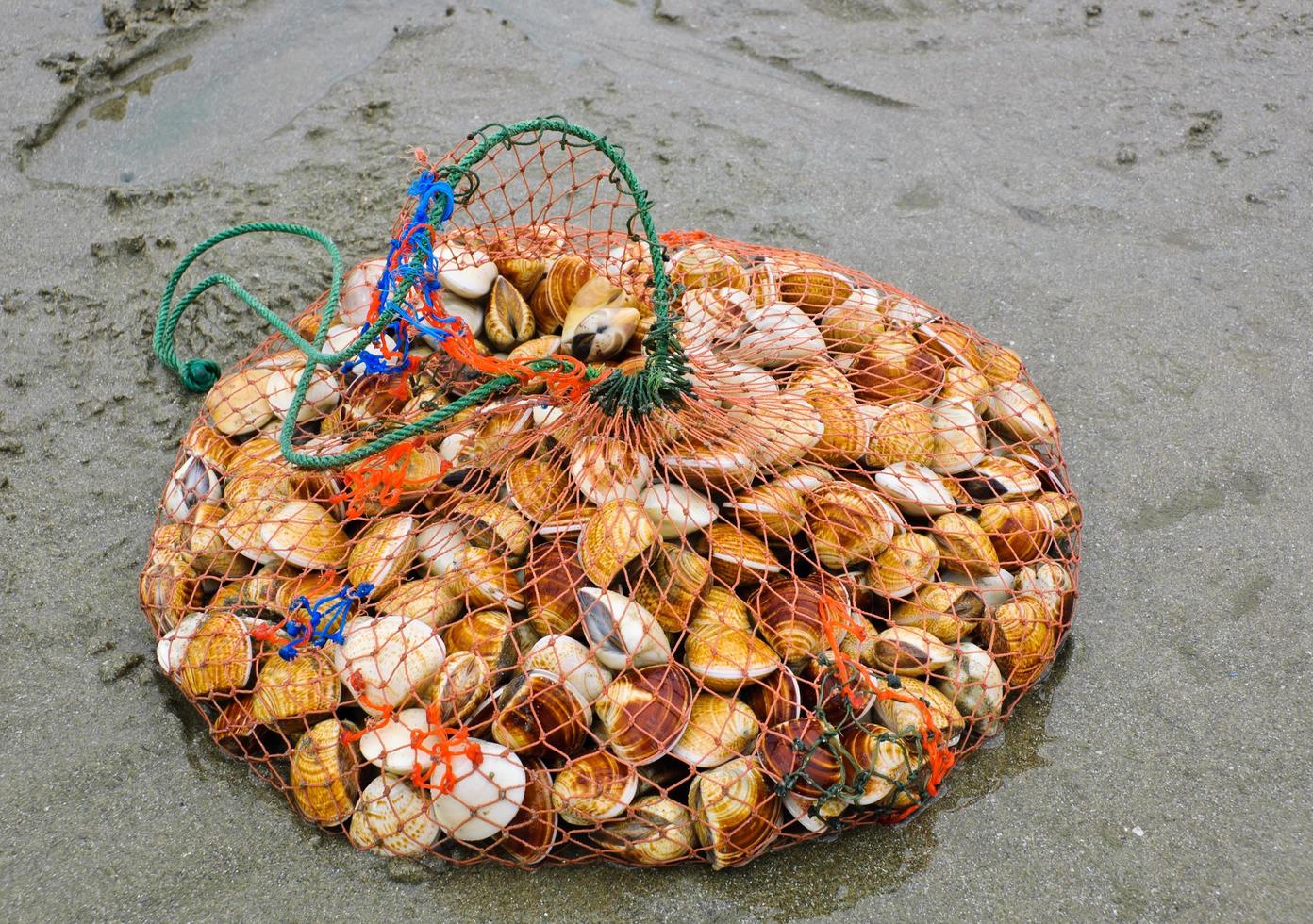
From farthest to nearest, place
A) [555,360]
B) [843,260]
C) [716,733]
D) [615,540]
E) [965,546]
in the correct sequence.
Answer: [843,260] → [965,546] → [555,360] → [615,540] → [716,733]

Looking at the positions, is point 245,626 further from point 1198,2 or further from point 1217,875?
point 1198,2

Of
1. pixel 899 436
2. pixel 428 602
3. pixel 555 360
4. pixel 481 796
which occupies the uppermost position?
pixel 555 360

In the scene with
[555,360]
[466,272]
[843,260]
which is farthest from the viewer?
[843,260]

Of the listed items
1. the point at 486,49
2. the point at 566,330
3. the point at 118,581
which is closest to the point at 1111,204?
the point at 566,330

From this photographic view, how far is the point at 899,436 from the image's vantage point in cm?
278

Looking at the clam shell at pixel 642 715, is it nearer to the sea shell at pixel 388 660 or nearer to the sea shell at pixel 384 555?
the sea shell at pixel 388 660

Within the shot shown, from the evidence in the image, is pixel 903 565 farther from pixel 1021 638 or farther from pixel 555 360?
pixel 555 360

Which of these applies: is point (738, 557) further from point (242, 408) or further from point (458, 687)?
point (242, 408)

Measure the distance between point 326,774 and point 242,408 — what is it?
1.25 meters

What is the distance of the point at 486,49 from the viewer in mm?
5188

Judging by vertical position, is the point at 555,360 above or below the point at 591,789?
above

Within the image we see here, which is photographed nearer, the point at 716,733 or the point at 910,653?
the point at 716,733

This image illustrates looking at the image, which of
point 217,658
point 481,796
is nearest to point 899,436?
point 481,796

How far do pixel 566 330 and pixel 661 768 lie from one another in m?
1.31
